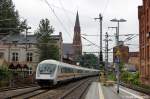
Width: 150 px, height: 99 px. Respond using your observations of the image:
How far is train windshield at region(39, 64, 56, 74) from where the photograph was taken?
1657 inches

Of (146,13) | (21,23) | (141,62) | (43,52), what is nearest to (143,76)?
(141,62)

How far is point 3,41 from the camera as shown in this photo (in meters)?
94.4

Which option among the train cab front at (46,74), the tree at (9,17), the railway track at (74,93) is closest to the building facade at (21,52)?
the tree at (9,17)

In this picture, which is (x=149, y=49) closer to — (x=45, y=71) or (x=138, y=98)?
(x=45, y=71)

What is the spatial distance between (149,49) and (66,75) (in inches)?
405

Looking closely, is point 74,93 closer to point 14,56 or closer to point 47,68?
point 47,68

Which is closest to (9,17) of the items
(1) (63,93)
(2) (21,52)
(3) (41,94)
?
(2) (21,52)

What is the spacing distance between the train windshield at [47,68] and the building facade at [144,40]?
13384mm

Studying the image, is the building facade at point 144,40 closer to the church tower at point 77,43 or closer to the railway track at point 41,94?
Answer: the railway track at point 41,94

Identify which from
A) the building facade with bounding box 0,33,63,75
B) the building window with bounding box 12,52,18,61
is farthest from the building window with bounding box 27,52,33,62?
the building window with bounding box 12,52,18,61

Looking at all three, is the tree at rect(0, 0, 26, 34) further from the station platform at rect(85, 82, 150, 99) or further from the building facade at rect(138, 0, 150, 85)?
the station platform at rect(85, 82, 150, 99)

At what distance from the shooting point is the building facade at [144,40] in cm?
5195

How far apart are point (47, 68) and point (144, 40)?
17.1m

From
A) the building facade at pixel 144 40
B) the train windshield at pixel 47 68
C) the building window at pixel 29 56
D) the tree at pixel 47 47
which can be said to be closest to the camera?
the train windshield at pixel 47 68
